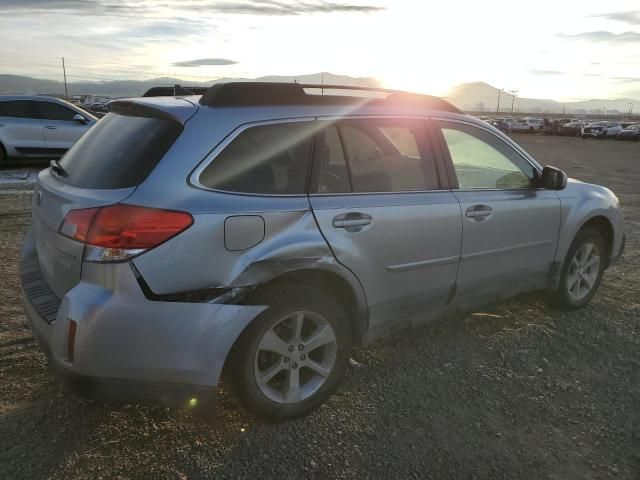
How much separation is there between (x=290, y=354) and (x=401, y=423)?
2.43 ft

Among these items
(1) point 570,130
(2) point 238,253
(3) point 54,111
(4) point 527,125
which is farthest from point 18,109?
(4) point 527,125

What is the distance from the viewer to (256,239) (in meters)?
2.54

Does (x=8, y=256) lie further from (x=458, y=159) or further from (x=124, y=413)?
(x=458, y=159)

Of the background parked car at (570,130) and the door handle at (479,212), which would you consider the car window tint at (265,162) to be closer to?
the door handle at (479,212)

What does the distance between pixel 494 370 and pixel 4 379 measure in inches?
120

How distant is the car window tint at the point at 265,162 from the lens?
8.32 ft

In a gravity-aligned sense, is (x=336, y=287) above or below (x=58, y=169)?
below

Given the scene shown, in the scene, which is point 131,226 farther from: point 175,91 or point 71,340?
point 175,91

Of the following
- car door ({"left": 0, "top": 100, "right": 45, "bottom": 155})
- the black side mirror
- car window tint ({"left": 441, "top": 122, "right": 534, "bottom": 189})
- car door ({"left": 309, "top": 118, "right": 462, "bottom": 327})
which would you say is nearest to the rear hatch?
car door ({"left": 309, "top": 118, "right": 462, "bottom": 327})

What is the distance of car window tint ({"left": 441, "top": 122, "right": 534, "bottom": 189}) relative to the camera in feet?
11.7

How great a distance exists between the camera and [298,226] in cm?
268

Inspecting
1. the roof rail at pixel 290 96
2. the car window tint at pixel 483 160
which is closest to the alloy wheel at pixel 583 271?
the car window tint at pixel 483 160

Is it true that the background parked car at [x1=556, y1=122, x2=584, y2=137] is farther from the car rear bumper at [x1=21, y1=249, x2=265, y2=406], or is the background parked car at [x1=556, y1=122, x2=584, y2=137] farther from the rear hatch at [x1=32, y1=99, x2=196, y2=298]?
the car rear bumper at [x1=21, y1=249, x2=265, y2=406]

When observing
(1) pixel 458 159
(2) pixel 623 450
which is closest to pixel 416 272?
(1) pixel 458 159
